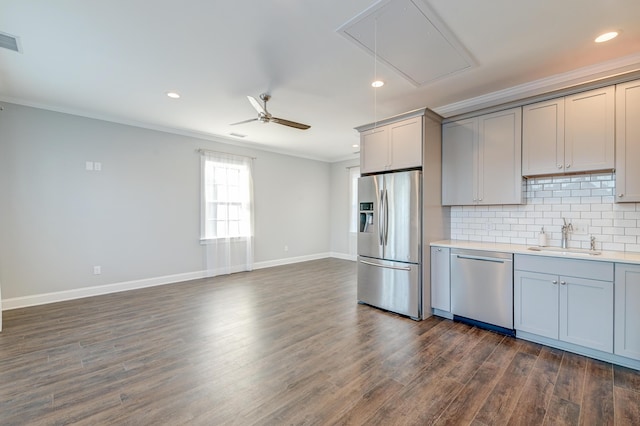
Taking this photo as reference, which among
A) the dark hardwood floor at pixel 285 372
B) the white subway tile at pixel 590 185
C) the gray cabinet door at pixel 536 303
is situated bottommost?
the dark hardwood floor at pixel 285 372

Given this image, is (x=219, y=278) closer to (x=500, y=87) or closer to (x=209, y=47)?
(x=209, y=47)

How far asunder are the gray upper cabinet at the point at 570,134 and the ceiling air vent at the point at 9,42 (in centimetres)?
512

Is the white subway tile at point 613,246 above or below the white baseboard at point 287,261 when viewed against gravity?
above

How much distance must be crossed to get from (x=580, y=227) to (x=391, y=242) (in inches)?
80.1

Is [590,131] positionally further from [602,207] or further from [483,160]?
[483,160]

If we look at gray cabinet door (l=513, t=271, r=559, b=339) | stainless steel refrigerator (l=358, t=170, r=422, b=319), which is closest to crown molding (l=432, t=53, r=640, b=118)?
stainless steel refrigerator (l=358, t=170, r=422, b=319)

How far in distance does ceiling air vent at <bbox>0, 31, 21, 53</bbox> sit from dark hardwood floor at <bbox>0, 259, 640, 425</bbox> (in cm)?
287

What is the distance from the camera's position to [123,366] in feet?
8.13

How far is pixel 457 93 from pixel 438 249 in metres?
1.99

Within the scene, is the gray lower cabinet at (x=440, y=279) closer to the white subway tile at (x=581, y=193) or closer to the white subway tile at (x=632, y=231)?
the white subway tile at (x=581, y=193)

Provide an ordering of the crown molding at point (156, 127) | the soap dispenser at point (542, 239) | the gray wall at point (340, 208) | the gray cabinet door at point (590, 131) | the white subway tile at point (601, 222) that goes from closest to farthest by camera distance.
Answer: the gray cabinet door at point (590, 131)
the white subway tile at point (601, 222)
the soap dispenser at point (542, 239)
the crown molding at point (156, 127)
the gray wall at point (340, 208)

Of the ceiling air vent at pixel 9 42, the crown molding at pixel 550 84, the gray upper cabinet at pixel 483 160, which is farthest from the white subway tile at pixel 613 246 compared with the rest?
the ceiling air vent at pixel 9 42

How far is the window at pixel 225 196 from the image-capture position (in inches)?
224

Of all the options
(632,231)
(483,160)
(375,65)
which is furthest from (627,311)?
(375,65)
